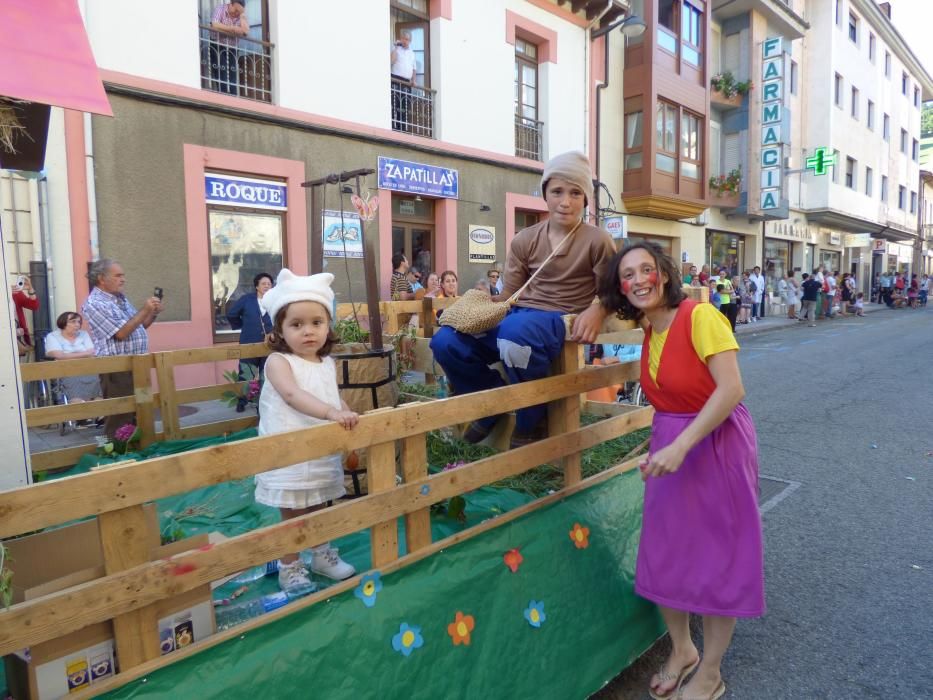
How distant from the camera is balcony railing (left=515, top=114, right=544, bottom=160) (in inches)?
531

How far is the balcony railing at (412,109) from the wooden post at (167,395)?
8.26 metres

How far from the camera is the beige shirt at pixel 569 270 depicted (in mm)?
2896

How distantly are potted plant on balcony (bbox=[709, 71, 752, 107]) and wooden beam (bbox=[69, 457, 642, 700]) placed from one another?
20.8 metres

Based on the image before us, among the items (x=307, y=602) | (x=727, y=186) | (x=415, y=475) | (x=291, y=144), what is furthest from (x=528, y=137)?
(x=307, y=602)

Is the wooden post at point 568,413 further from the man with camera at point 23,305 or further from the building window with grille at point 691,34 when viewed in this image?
the building window with grille at point 691,34

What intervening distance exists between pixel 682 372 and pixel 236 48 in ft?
29.3

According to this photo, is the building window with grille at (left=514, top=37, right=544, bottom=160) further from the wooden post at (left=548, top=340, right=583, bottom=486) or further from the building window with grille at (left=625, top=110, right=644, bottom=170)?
the wooden post at (left=548, top=340, right=583, bottom=486)

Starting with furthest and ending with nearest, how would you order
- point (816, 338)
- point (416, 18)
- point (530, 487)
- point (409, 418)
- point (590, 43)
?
1. point (816, 338)
2. point (590, 43)
3. point (416, 18)
4. point (530, 487)
5. point (409, 418)

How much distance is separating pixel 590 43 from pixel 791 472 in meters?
12.5

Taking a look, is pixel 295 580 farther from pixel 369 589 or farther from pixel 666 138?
pixel 666 138

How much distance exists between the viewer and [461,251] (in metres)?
12.2

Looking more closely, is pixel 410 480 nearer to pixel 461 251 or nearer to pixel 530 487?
pixel 530 487

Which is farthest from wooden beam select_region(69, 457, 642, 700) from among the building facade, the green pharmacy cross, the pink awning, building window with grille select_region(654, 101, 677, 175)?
A: the green pharmacy cross

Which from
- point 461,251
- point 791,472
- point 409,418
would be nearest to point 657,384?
point 409,418
